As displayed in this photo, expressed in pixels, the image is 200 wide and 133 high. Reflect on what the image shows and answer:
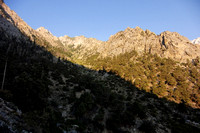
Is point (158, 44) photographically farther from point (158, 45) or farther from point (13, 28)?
point (13, 28)

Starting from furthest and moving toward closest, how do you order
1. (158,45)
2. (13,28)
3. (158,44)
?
1. (13,28)
2. (158,44)
3. (158,45)

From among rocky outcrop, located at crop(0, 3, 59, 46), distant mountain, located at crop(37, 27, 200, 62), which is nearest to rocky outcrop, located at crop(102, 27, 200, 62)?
distant mountain, located at crop(37, 27, 200, 62)

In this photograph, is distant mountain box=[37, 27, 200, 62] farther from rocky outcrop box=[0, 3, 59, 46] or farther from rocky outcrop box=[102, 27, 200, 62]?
rocky outcrop box=[0, 3, 59, 46]

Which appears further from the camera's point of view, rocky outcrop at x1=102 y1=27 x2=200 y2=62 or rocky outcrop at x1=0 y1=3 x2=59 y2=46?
rocky outcrop at x1=0 y1=3 x2=59 y2=46

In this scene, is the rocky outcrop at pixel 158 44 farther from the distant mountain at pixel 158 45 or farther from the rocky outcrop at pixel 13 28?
the rocky outcrop at pixel 13 28

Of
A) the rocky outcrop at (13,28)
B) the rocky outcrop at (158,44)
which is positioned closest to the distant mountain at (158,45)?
the rocky outcrop at (158,44)

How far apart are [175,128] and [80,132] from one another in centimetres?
1839

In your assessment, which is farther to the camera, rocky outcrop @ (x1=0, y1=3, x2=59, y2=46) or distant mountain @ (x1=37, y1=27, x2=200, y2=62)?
rocky outcrop @ (x1=0, y1=3, x2=59, y2=46)

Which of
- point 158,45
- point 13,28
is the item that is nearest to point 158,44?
point 158,45

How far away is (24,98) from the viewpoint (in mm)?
15820

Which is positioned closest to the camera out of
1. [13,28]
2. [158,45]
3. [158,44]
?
[158,45]

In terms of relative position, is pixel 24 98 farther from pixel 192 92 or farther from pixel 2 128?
pixel 192 92

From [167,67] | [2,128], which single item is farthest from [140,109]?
[167,67]

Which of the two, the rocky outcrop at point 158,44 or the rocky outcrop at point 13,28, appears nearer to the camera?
the rocky outcrop at point 158,44
